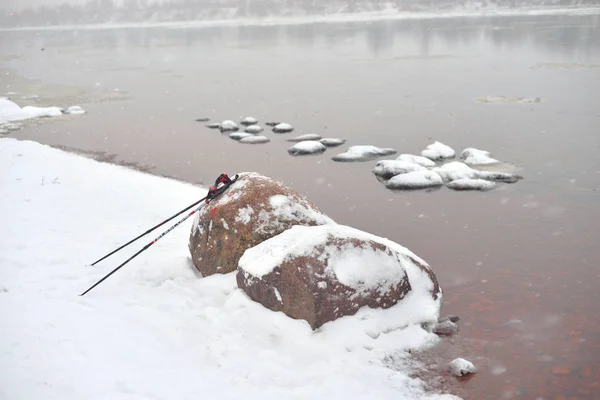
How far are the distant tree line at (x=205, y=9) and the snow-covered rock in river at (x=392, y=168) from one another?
94.0 meters

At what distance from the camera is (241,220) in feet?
27.6

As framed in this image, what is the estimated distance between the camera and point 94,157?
1772cm

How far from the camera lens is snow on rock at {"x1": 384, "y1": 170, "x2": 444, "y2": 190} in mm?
13953

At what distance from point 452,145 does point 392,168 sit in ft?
11.3

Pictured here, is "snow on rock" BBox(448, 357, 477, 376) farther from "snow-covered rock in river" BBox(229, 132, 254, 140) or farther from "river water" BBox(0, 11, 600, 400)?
"snow-covered rock in river" BBox(229, 132, 254, 140)

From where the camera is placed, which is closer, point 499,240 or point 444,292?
point 444,292

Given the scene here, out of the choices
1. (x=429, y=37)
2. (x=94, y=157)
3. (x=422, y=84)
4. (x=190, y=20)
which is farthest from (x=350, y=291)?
(x=190, y=20)

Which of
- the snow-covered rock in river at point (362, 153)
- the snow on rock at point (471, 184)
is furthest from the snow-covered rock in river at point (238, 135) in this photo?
the snow on rock at point (471, 184)

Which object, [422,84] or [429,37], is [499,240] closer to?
[422,84]

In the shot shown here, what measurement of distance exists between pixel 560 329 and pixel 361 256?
9.25ft

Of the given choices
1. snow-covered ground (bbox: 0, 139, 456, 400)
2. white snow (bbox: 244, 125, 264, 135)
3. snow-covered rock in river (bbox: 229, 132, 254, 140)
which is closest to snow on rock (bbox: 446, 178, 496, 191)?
snow-covered ground (bbox: 0, 139, 456, 400)

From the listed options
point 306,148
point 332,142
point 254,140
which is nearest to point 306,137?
point 332,142

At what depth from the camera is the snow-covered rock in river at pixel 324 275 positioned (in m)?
7.29

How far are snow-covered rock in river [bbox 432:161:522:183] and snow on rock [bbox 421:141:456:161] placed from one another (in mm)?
1246
